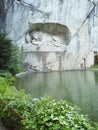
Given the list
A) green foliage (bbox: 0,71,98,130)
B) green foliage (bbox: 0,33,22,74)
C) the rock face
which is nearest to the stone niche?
the rock face

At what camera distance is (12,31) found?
2753 cm

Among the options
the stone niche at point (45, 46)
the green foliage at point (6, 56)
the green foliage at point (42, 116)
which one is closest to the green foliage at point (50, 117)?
the green foliage at point (42, 116)

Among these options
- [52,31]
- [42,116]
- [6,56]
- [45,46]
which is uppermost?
[52,31]

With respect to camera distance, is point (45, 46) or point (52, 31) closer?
point (45, 46)

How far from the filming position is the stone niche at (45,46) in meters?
27.4

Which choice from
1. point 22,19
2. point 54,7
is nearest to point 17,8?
point 22,19

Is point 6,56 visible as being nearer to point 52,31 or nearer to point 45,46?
point 45,46

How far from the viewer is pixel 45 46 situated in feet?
93.4

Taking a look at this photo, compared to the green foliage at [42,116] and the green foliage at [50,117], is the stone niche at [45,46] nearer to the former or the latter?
the green foliage at [42,116]

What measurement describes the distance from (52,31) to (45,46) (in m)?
2.13

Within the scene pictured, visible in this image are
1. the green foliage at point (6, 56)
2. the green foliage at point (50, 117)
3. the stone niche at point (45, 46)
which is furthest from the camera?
the stone niche at point (45, 46)

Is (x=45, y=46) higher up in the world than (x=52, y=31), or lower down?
lower down

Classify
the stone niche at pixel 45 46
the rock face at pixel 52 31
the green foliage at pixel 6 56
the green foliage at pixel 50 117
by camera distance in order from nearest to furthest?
the green foliage at pixel 50 117 < the green foliage at pixel 6 56 < the rock face at pixel 52 31 < the stone niche at pixel 45 46

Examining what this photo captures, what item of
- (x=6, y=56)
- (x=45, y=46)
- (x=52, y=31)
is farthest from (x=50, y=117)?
(x=52, y=31)
